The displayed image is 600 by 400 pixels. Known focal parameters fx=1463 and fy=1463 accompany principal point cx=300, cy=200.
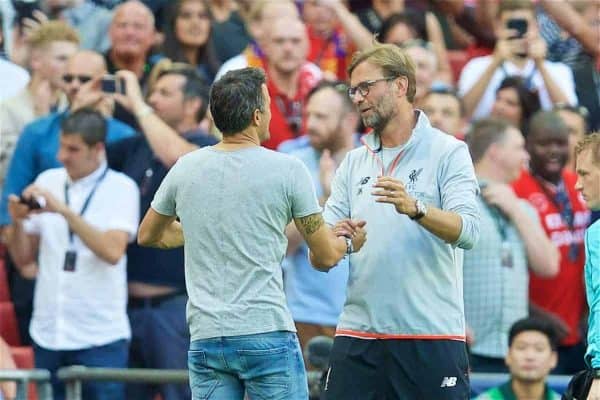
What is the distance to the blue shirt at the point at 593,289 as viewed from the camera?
19.8 ft

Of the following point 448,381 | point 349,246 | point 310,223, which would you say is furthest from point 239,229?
point 448,381

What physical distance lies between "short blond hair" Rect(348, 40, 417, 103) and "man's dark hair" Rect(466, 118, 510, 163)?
3.35 meters

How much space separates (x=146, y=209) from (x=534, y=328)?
8.77 feet

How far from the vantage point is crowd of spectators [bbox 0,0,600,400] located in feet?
31.6

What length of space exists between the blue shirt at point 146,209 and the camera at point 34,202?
80cm

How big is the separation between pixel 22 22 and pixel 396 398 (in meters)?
6.67

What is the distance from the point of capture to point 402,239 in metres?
6.51

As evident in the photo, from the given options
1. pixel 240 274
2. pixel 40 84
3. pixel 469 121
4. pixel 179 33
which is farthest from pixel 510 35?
pixel 240 274

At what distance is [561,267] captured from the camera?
10195 mm

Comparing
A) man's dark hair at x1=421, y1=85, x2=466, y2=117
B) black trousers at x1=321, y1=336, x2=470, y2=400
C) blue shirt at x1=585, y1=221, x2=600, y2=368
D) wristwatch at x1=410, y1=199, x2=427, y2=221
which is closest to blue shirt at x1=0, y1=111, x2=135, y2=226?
man's dark hair at x1=421, y1=85, x2=466, y2=117

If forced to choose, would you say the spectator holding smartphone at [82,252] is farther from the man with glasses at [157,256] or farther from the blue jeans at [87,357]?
the man with glasses at [157,256]

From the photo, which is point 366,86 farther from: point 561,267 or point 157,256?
point 561,267

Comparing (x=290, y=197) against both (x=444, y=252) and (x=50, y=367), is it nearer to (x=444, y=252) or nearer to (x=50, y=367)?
(x=444, y=252)

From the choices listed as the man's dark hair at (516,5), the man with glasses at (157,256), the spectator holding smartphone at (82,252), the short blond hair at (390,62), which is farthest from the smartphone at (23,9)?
the short blond hair at (390,62)
